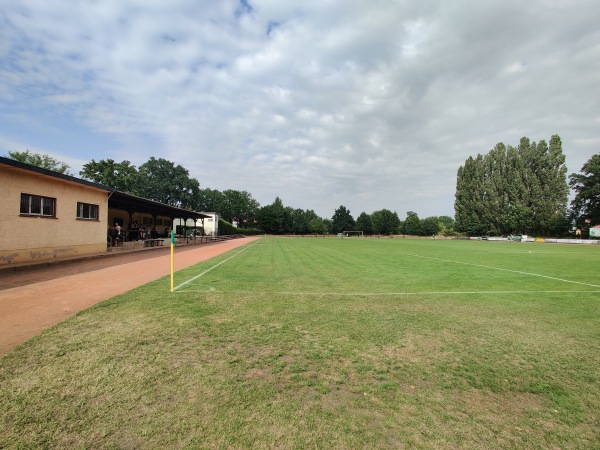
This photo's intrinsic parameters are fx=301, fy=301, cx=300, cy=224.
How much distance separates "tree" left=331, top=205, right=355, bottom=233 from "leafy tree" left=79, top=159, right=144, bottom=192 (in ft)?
205

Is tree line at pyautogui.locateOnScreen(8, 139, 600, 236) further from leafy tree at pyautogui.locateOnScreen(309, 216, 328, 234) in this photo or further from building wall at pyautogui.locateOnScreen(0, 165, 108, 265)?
building wall at pyautogui.locateOnScreen(0, 165, 108, 265)

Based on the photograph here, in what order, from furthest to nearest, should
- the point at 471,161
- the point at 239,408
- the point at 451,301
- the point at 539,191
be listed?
the point at 471,161 → the point at 539,191 → the point at 451,301 → the point at 239,408

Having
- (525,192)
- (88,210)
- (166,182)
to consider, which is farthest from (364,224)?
(88,210)

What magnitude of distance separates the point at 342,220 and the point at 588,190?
200 ft

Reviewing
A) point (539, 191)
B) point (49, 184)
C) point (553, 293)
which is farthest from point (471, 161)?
point (49, 184)

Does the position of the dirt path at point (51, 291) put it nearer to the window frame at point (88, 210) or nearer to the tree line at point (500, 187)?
the window frame at point (88, 210)

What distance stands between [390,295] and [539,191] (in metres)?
72.0

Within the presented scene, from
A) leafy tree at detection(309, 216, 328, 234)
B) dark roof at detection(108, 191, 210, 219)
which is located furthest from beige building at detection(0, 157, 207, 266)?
leafy tree at detection(309, 216, 328, 234)

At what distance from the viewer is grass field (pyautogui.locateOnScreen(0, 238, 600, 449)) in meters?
2.41

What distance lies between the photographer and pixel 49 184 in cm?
1418

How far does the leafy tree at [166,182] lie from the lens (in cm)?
8850

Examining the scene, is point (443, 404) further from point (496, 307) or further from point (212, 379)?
point (496, 307)

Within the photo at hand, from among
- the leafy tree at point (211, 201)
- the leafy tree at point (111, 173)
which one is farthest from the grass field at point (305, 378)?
the leafy tree at point (211, 201)

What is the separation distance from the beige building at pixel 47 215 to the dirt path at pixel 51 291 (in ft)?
5.20
